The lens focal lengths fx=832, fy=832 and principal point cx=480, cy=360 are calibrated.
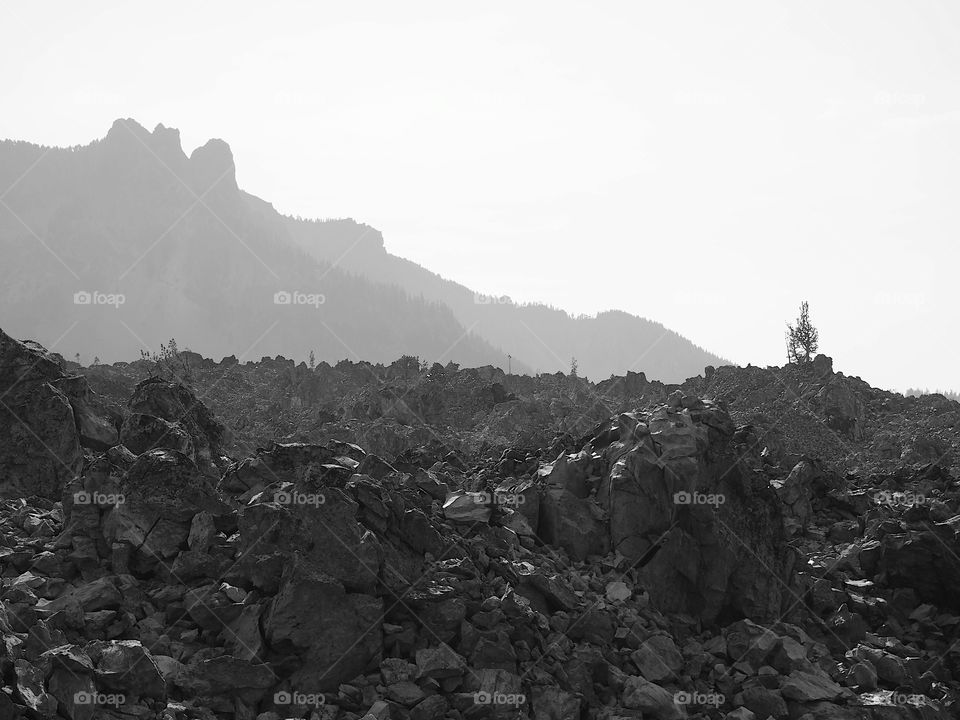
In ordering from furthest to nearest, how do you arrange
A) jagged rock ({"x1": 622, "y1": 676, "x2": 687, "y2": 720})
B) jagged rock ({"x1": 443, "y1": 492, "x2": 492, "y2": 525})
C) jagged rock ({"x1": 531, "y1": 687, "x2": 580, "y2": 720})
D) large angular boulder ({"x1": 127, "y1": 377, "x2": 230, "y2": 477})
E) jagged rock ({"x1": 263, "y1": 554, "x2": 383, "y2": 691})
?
large angular boulder ({"x1": 127, "y1": 377, "x2": 230, "y2": 477}) → jagged rock ({"x1": 443, "y1": 492, "x2": 492, "y2": 525}) → jagged rock ({"x1": 622, "y1": 676, "x2": 687, "y2": 720}) → jagged rock ({"x1": 531, "y1": 687, "x2": 580, "y2": 720}) → jagged rock ({"x1": 263, "y1": 554, "x2": 383, "y2": 691})

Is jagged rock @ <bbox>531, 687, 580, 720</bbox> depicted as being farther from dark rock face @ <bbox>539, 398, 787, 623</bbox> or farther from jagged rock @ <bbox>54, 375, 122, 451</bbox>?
jagged rock @ <bbox>54, 375, 122, 451</bbox>

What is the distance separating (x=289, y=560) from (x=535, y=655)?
4.88 metres

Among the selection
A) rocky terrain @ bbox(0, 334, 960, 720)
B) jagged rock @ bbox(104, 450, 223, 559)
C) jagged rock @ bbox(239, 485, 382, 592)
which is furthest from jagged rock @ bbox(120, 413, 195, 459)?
jagged rock @ bbox(239, 485, 382, 592)


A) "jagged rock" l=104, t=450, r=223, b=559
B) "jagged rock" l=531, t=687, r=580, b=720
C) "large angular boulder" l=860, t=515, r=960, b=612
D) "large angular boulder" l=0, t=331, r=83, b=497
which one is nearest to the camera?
"jagged rock" l=531, t=687, r=580, b=720

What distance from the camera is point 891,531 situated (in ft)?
71.1

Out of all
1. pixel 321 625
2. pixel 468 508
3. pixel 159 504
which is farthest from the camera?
pixel 468 508

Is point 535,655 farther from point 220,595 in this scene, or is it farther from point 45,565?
point 45,565

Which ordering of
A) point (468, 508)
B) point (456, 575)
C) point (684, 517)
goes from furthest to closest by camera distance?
point (684, 517) → point (468, 508) → point (456, 575)

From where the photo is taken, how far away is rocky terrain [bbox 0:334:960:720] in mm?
13797

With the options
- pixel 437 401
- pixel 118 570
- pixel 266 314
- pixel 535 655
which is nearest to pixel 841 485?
pixel 535 655

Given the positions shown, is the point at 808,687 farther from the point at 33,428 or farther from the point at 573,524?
the point at 33,428

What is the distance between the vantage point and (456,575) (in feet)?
54.3

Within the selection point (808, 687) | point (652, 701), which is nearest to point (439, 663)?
point (652, 701)

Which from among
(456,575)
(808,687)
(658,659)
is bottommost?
(658,659)
